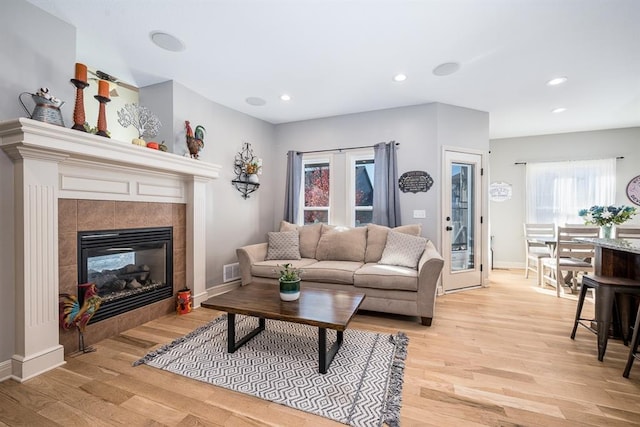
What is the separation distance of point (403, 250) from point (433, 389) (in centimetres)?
176

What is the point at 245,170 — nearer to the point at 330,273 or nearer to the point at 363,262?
the point at 330,273

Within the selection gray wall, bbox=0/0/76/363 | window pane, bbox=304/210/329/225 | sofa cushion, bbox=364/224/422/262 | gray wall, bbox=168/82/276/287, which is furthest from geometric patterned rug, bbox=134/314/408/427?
window pane, bbox=304/210/329/225

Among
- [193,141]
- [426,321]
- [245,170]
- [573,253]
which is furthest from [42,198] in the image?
[573,253]

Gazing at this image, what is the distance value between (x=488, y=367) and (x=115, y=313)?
10.9ft

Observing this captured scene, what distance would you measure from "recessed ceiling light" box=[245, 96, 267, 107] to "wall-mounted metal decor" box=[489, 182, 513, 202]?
499 cm

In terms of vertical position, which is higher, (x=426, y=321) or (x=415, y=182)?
(x=415, y=182)

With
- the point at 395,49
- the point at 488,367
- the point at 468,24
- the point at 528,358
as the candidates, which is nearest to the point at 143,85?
the point at 395,49

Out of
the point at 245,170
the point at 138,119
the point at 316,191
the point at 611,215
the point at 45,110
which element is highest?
the point at 138,119

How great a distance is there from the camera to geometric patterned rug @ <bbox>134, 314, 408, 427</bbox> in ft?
5.38

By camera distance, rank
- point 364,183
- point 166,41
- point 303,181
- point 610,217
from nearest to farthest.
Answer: point 166,41 < point 610,217 < point 364,183 < point 303,181

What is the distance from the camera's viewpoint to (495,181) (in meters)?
5.77

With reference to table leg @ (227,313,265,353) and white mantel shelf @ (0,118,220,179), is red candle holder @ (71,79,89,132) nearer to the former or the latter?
white mantel shelf @ (0,118,220,179)

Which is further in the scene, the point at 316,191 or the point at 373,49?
the point at 316,191

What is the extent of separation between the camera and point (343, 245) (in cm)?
379
